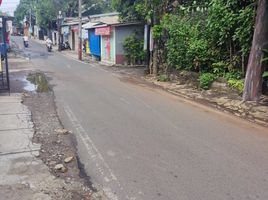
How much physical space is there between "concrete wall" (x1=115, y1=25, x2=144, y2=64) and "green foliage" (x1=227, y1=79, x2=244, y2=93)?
541 inches

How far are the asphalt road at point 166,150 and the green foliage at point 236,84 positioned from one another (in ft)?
5.41

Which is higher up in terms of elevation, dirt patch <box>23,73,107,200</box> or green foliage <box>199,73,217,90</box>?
green foliage <box>199,73,217,90</box>

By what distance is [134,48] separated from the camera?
24.3 m

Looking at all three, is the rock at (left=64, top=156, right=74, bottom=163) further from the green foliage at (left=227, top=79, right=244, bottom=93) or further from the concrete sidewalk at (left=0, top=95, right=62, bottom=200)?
the green foliage at (left=227, top=79, right=244, bottom=93)

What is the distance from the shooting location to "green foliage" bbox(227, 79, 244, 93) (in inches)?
451

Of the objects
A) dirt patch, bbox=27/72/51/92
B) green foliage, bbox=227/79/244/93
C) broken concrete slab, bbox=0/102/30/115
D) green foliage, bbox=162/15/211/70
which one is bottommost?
dirt patch, bbox=27/72/51/92

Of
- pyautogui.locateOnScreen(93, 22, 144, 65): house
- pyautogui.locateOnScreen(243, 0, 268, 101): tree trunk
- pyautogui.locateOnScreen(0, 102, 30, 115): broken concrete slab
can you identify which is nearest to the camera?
pyautogui.locateOnScreen(0, 102, 30, 115): broken concrete slab

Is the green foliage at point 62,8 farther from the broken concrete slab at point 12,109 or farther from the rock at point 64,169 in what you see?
the rock at point 64,169

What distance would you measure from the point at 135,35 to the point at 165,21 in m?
8.30

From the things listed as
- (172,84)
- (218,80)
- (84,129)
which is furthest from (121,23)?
(84,129)

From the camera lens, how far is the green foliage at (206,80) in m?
13.0

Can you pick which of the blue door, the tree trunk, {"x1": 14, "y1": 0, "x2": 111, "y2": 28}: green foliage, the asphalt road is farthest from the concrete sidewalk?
{"x1": 14, "y1": 0, "x2": 111, "y2": 28}: green foliage

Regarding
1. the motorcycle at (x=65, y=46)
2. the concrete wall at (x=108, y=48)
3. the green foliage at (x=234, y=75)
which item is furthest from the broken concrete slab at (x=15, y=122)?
the motorcycle at (x=65, y=46)

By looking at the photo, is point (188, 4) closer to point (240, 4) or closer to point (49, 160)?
point (240, 4)
